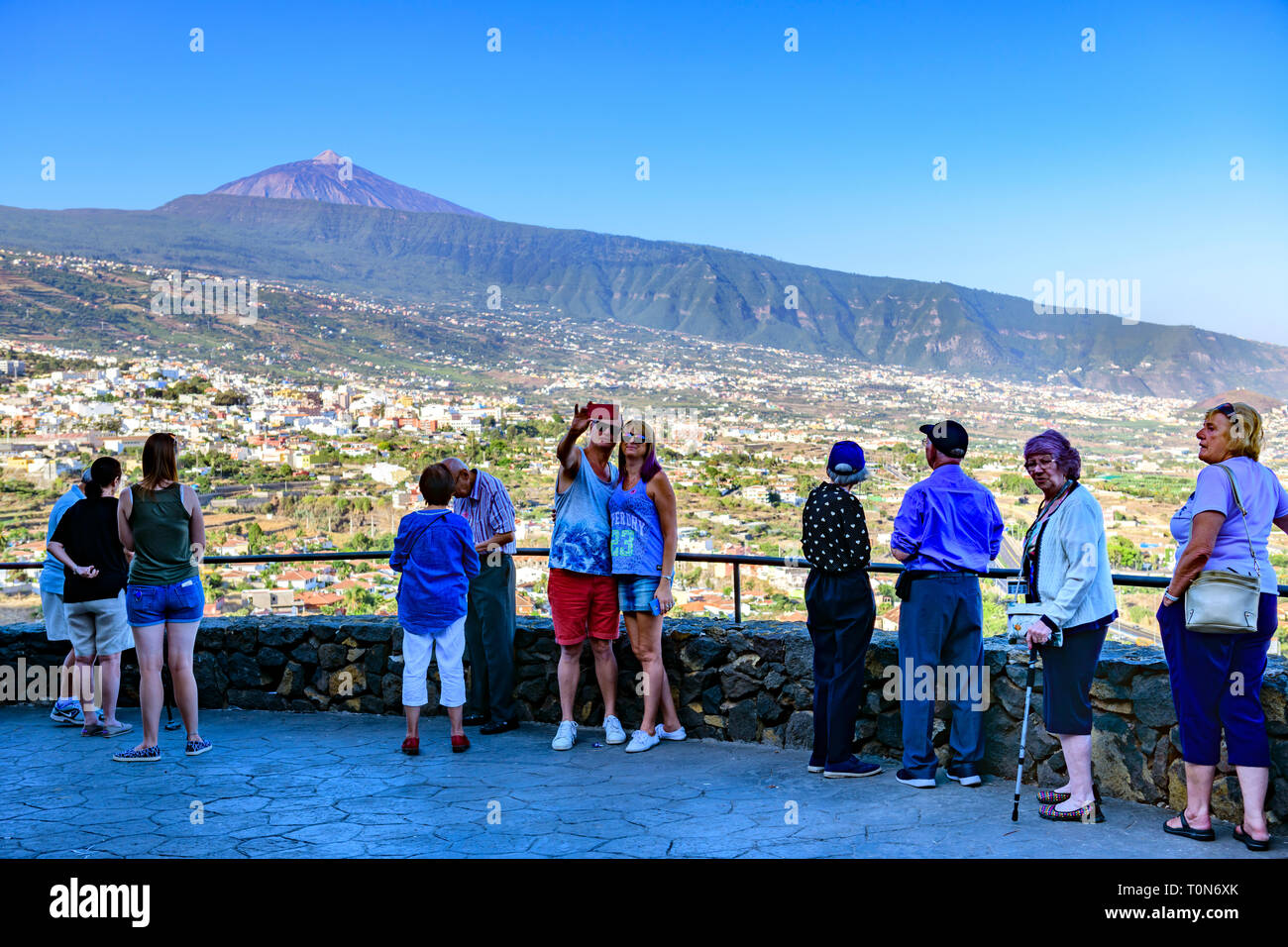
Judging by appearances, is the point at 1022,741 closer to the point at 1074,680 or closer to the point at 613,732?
the point at 1074,680

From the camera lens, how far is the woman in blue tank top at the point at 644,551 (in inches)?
229

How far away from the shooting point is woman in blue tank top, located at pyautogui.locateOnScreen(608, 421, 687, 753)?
581 cm

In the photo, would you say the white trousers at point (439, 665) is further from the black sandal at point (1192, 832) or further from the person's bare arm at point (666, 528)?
the black sandal at point (1192, 832)

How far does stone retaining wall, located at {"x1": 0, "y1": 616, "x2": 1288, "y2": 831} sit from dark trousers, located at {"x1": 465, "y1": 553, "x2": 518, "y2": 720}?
8.5 inches

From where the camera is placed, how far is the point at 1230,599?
4020mm

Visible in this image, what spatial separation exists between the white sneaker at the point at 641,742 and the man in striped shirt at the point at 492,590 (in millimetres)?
969

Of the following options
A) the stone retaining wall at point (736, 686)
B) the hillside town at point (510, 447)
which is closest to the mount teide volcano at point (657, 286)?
the hillside town at point (510, 447)

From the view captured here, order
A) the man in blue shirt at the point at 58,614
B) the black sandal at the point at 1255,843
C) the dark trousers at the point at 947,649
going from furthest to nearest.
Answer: the man in blue shirt at the point at 58,614, the dark trousers at the point at 947,649, the black sandal at the point at 1255,843

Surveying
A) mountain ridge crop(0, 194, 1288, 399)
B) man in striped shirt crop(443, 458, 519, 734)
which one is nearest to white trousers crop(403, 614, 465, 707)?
man in striped shirt crop(443, 458, 519, 734)

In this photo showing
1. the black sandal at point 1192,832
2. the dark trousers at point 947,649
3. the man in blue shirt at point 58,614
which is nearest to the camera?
the black sandal at point 1192,832

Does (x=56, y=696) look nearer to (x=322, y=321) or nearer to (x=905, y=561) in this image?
(x=905, y=561)

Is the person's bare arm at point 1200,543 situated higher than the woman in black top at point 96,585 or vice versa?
the person's bare arm at point 1200,543

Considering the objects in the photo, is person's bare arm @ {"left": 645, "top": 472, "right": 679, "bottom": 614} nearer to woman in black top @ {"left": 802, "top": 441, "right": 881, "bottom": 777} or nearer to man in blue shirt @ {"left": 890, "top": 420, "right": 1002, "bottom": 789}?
woman in black top @ {"left": 802, "top": 441, "right": 881, "bottom": 777}
